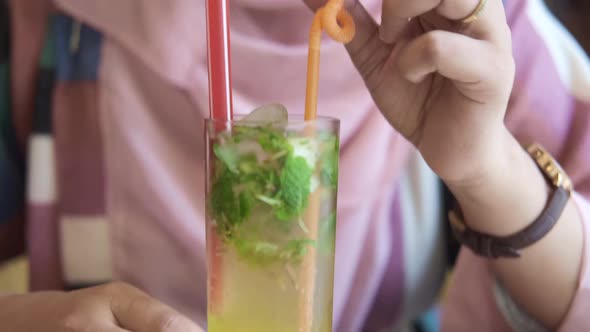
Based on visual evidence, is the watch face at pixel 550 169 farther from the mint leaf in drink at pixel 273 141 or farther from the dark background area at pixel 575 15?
the dark background area at pixel 575 15

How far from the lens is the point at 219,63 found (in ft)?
1.51

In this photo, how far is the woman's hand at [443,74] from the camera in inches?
17.5

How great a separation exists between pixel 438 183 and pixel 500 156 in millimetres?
292

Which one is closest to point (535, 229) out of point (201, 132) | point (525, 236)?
point (525, 236)

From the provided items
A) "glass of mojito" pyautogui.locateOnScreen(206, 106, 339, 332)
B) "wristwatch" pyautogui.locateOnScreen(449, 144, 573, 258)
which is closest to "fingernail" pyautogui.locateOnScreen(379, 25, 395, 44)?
"glass of mojito" pyautogui.locateOnScreen(206, 106, 339, 332)

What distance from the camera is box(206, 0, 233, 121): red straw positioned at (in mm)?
456

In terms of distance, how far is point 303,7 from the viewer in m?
0.68

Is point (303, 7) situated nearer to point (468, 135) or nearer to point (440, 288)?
point (468, 135)

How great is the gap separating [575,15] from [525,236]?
2.86 feet

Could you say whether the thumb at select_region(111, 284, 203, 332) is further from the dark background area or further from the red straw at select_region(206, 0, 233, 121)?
the dark background area

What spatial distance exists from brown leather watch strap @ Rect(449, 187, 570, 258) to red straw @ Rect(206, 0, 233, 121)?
29cm

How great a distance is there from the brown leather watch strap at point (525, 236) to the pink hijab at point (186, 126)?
204mm

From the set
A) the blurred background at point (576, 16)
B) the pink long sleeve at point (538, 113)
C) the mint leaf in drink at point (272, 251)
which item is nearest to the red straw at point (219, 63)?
the mint leaf in drink at point (272, 251)

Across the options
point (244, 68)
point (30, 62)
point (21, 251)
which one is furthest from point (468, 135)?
point (21, 251)
